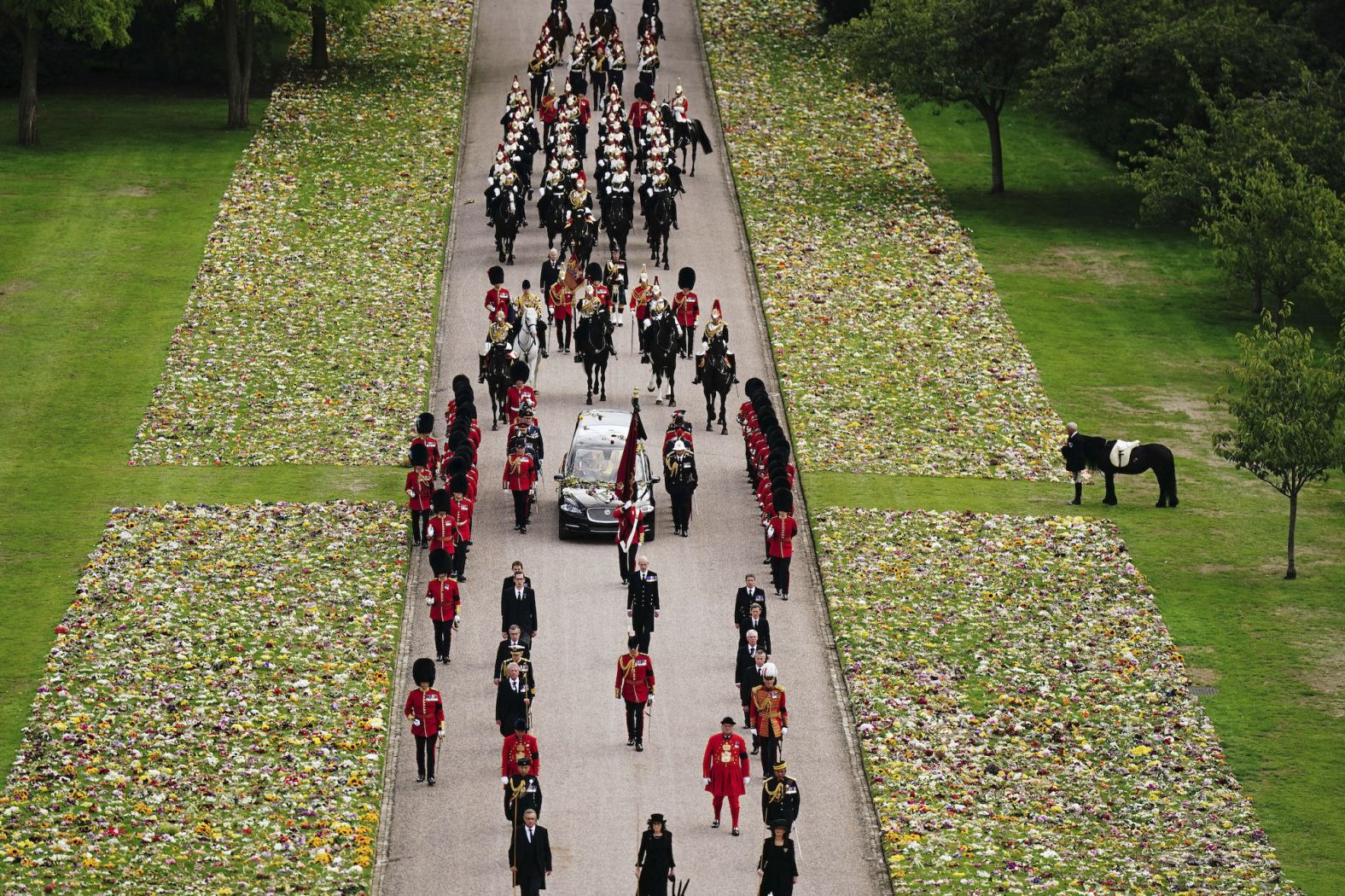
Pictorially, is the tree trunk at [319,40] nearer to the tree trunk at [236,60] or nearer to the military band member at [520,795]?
the tree trunk at [236,60]

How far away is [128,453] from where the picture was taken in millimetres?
39562

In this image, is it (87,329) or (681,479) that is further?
(87,329)

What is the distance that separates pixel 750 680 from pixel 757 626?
1.29 m

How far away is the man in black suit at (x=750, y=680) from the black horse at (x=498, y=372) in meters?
12.3

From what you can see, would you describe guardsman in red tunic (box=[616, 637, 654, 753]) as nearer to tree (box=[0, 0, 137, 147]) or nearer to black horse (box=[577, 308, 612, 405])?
black horse (box=[577, 308, 612, 405])

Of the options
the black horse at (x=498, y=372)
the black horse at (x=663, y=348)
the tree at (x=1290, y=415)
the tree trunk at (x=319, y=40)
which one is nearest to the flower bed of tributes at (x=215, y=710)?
the black horse at (x=498, y=372)

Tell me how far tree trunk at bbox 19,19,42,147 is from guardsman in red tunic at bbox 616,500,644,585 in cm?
3028

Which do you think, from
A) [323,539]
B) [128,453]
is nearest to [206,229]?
[128,453]

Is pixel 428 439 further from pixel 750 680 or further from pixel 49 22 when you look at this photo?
pixel 49 22

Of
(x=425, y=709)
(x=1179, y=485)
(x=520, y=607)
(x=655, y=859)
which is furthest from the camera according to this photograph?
(x=1179, y=485)

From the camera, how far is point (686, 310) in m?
43.1

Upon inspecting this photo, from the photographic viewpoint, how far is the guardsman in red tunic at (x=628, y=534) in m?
33.2

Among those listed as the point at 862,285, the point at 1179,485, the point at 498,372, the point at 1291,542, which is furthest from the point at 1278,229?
the point at 498,372

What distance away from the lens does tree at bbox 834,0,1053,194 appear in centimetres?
5609
